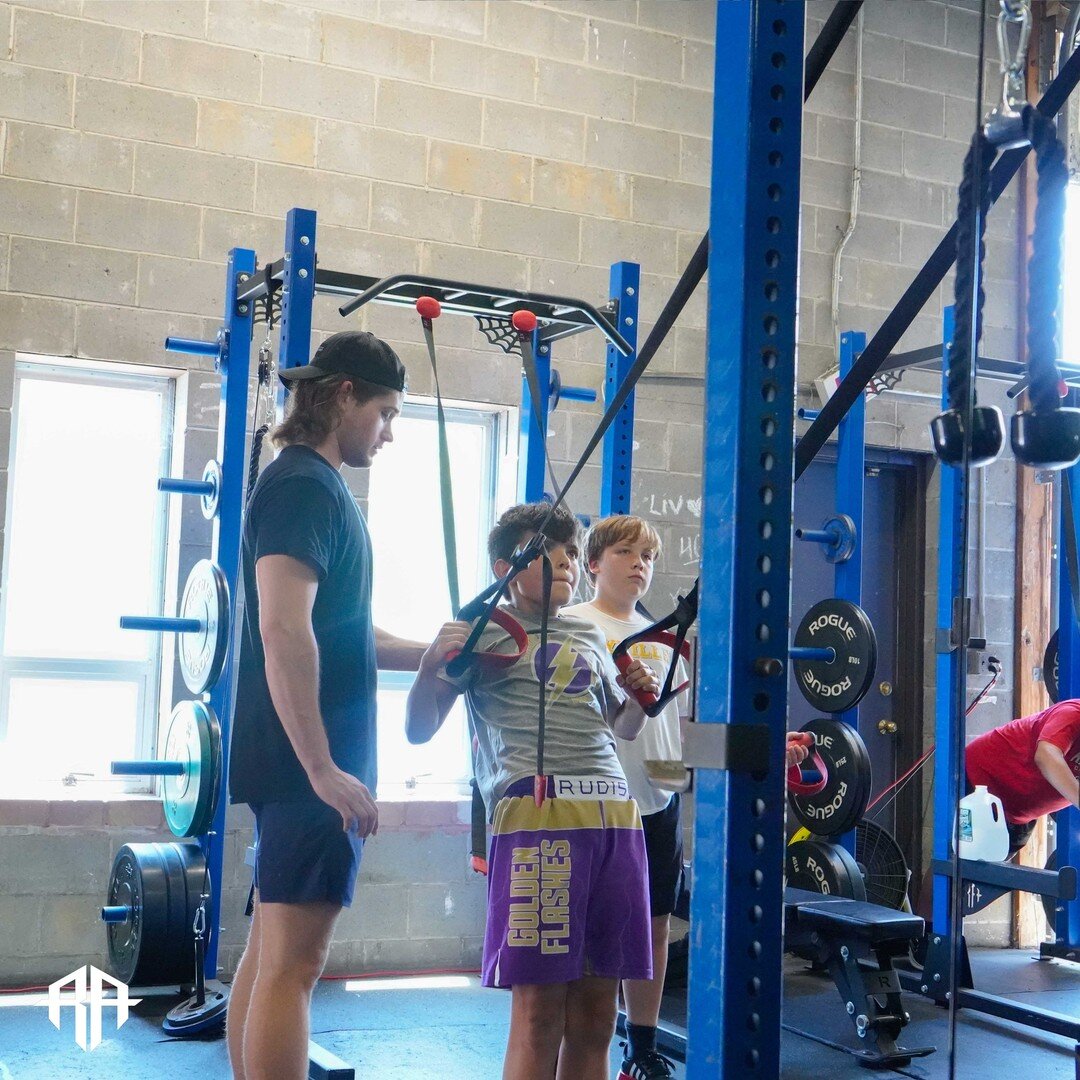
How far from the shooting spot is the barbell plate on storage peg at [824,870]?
4043mm

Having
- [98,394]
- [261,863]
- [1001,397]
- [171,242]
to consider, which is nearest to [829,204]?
[1001,397]

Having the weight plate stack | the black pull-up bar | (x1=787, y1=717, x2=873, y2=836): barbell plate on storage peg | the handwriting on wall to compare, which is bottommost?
the weight plate stack

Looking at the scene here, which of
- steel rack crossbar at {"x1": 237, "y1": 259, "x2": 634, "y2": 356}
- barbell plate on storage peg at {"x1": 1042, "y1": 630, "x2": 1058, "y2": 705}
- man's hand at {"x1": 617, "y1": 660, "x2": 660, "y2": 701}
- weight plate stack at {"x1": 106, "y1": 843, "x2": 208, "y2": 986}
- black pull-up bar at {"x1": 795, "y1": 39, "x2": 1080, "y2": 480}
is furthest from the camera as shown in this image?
barbell plate on storage peg at {"x1": 1042, "y1": 630, "x2": 1058, "y2": 705}

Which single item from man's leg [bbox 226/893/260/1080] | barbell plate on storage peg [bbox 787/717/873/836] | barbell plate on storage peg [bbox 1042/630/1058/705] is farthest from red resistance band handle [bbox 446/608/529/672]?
barbell plate on storage peg [bbox 1042/630/1058/705]

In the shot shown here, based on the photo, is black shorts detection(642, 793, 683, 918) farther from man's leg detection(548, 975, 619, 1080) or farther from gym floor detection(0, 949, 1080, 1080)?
man's leg detection(548, 975, 619, 1080)

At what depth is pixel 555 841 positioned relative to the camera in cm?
201

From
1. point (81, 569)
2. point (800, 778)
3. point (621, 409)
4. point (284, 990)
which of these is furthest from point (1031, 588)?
point (284, 990)

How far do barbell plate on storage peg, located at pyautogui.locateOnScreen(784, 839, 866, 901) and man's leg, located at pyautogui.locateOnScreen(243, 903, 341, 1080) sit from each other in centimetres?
235

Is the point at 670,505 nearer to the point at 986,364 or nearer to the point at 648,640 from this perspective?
the point at 986,364

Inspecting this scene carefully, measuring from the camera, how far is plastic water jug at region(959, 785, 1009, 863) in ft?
13.6

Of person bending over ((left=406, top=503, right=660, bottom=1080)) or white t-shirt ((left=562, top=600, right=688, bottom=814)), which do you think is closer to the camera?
person bending over ((left=406, top=503, right=660, bottom=1080))

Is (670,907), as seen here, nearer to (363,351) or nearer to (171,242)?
(363,351)

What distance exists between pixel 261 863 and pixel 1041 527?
4288 mm

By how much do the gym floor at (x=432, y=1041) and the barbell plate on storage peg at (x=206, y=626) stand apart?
936 millimetres
